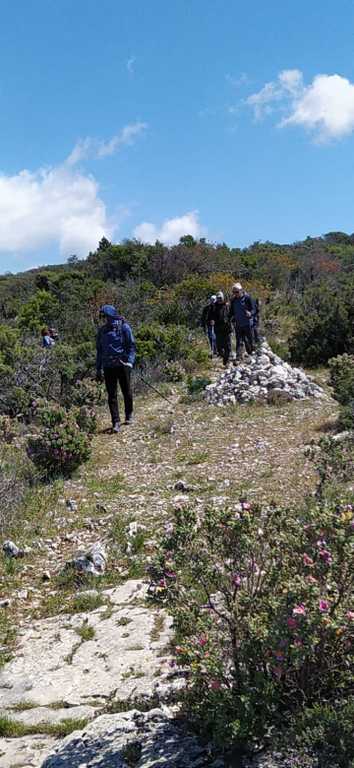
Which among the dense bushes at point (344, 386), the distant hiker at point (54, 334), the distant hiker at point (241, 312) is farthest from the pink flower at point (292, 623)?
the distant hiker at point (54, 334)

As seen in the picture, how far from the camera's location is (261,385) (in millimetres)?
10180

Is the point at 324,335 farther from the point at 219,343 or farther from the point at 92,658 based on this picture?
the point at 92,658

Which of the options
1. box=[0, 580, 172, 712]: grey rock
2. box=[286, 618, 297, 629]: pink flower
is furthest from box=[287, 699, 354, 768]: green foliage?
box=[0, 580, 172, 712]: grey rock

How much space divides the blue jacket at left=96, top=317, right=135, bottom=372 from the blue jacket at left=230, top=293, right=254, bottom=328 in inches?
127

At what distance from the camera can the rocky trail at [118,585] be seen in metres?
2.86

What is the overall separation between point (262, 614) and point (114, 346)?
21.1ft

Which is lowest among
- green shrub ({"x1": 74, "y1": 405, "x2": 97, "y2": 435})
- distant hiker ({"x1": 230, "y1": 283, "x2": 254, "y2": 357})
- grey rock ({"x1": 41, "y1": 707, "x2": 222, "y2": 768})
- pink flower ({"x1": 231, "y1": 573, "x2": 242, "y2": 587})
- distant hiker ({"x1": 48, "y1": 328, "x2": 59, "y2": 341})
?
grey rock ({"x1": 41, "y1": 707, "x2": 222, "y2": 768})

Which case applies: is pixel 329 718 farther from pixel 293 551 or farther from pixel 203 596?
pixel 203 596

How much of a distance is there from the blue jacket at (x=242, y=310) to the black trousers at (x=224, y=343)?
709mm

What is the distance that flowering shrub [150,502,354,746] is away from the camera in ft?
7.61

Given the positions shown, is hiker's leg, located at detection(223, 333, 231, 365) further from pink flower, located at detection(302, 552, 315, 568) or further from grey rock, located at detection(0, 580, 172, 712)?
pink flower, located at detection(302, 552, 315, 568)

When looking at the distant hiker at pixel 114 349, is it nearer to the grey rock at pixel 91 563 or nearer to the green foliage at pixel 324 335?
the grey rock at pixel 91 563

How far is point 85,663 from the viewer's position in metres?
3.88

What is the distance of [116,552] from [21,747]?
235cm
